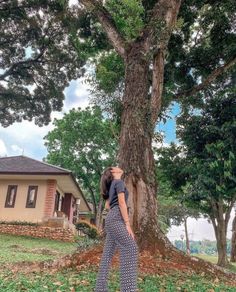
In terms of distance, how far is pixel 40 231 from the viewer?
61.7 feet

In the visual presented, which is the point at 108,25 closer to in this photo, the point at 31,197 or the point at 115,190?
the point at 115,190

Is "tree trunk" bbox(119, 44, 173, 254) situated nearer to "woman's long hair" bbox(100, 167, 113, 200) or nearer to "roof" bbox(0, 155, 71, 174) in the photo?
"woman's long hair" bbox(100, 167, 113, 200)

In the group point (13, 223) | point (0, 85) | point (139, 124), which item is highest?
point (0, 85)

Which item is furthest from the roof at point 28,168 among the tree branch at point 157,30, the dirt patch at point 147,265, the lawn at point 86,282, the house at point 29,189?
the lawn at point 86,282

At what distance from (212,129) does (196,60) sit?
3362 mm

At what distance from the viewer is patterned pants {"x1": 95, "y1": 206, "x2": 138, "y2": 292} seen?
3.68 meters

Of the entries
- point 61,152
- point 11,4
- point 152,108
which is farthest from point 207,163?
point 61,152

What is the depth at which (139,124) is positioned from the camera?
7.23 metres

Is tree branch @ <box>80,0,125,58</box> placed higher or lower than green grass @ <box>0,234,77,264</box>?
higher

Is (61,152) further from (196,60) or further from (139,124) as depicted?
(139,124)

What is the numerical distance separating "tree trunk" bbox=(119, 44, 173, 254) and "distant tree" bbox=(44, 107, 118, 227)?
23.4m

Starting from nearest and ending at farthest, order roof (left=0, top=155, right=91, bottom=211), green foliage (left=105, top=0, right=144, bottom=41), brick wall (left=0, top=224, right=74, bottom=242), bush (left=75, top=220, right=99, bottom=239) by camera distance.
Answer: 1. green foliage (left=105, top=0, right=144, bottom=41)
2. brick wall (left=0, top=224, right=74, bottom=242)
3. roof (left=0, top=155, right=91, bottom=211)
4. bush (left=75, top=220, right=99, bottom=239)

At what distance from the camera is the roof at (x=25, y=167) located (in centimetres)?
1991

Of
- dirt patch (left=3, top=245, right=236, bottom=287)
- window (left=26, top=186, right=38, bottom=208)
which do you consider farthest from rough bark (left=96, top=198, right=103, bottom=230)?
dirt patch (left=3, top=245, right=236, bottom=287)
